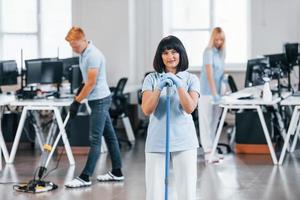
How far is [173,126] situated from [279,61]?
5619 millimetres

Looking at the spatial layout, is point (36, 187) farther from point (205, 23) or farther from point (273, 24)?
point (205, 23)

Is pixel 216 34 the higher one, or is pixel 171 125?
pixel 216 34

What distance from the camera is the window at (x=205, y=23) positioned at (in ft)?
40.5

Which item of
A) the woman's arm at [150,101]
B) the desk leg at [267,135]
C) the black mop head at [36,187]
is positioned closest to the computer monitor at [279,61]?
the desk leg at [267,135]

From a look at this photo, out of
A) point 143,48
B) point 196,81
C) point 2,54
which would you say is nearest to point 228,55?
point 143,48

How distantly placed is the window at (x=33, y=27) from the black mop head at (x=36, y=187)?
573 cm

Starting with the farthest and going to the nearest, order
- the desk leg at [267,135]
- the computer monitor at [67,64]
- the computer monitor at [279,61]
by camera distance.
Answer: the computer monitor at [67,64] < the computer monitor at [279,61] < the desk leg at [267,135]

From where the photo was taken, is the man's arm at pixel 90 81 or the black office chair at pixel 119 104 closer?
the man's arm at pixel 90 81

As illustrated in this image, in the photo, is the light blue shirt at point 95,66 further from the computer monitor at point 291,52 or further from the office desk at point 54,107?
the computer monitor at point 291,52

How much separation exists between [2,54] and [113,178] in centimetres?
601

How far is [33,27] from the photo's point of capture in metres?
13.0

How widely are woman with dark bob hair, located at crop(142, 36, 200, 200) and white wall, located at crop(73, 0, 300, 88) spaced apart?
7.14 meters

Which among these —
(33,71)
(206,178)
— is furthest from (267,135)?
(33,71)

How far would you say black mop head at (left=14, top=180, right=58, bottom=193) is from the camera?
7074 millimetres
